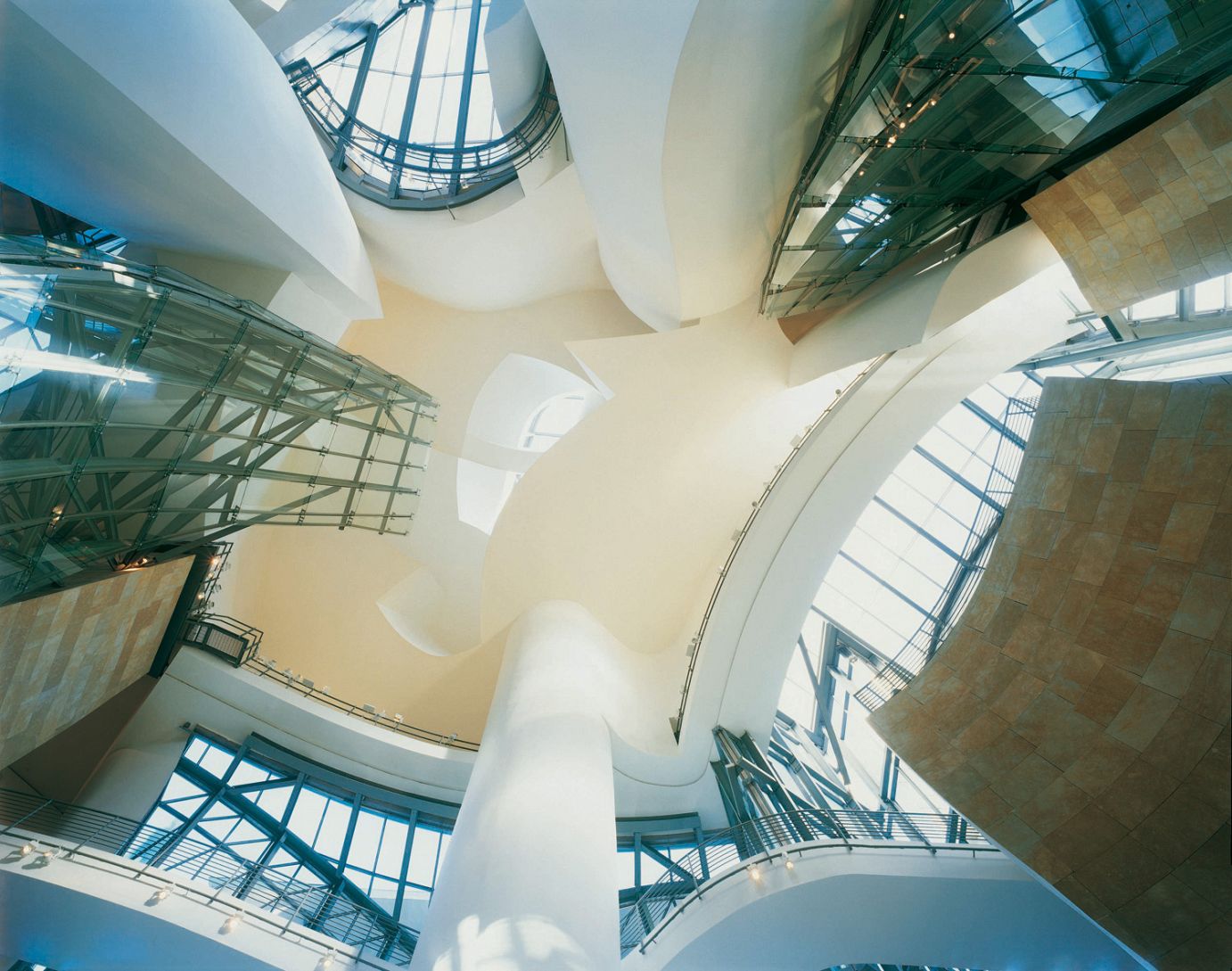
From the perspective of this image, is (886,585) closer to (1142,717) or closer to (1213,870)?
(1142,717)

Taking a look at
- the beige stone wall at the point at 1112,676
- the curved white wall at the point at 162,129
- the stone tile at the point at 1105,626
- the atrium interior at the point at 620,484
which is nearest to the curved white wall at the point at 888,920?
the atrium interior at the point at 620,484

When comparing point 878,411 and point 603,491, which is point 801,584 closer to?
point 878,411

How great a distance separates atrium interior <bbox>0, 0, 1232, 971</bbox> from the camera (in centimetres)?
592

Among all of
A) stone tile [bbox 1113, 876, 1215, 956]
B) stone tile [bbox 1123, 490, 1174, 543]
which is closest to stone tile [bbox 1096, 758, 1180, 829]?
stone tile [bbox 1113, 876, 1215, 956]

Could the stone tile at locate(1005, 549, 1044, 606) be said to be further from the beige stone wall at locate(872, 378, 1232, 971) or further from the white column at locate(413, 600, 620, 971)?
the white column at locate(413, 600, 620, 971)

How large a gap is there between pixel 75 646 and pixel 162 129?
6709 mm

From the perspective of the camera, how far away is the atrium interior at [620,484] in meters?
5.92

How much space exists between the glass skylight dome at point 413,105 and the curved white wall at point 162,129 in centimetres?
372

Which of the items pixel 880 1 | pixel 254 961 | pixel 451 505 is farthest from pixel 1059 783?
pixel 451 505

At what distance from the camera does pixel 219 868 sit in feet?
35.9

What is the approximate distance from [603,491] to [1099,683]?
1119 cm

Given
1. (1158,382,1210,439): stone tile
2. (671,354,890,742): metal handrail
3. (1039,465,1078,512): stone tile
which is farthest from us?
Answer: (671,354,890,742): metal handrail

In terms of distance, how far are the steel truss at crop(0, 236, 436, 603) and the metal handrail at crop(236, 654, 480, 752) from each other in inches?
180

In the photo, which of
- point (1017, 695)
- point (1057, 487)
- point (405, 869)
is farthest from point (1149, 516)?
point (405, 869)
